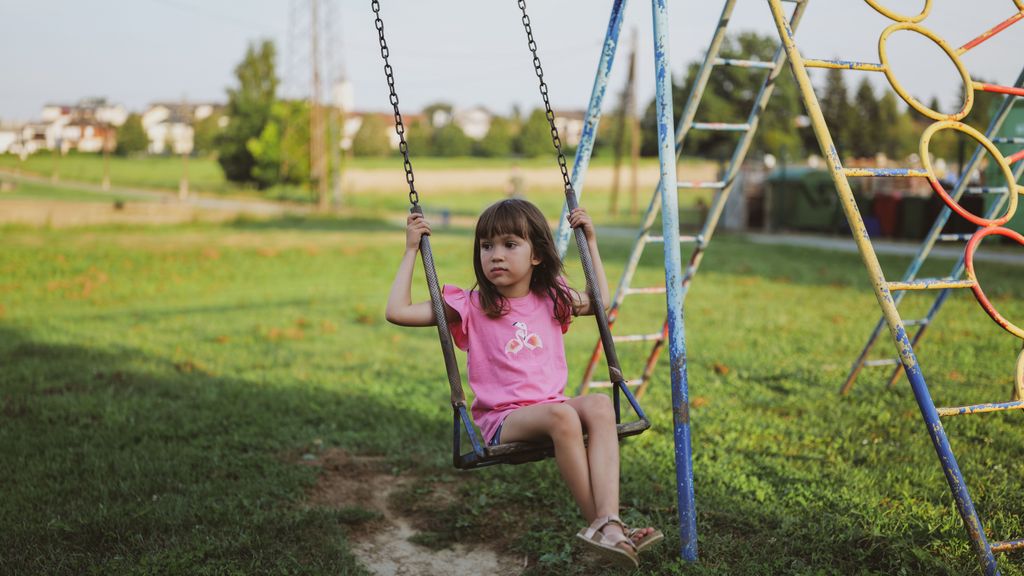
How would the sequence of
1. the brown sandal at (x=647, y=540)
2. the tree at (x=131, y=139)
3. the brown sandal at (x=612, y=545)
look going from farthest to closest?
the tree at (x=131, y=139) < the brown sandal at (x=647, y=540) < the brown sandal at (x=612, y=545)

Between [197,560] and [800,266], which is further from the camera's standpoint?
[800,266]

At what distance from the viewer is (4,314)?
995cm

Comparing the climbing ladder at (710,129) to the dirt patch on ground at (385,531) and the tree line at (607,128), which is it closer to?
the dirt patch on ground at (385,531)

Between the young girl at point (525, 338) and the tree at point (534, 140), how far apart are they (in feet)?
248

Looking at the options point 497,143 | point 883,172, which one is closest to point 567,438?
point 883,172

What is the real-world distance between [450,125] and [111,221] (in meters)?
63.8

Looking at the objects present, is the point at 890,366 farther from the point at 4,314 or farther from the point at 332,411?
the point at 4,314

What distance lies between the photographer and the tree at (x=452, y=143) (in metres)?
84.1

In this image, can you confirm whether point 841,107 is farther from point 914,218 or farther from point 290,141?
point 914,218

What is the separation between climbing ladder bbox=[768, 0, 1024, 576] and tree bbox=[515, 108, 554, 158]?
75.6 metres

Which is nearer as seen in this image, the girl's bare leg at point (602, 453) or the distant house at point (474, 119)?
the girl's bare leg at point (602, 453)

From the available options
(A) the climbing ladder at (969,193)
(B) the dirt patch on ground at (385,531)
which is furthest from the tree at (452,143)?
(B) the dirt patch on ground at (385,531)

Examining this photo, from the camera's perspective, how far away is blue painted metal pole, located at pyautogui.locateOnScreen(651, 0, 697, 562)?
10.8 ft

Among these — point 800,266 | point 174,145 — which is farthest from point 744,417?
point 174,145
